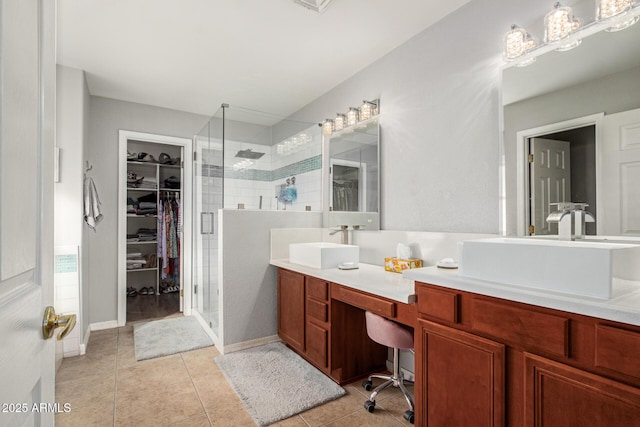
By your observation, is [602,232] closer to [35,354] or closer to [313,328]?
[313,328]

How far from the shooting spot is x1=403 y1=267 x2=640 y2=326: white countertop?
40.5 inches

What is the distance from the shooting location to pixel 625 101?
1.49 metres

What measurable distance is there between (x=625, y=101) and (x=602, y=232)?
606 mm

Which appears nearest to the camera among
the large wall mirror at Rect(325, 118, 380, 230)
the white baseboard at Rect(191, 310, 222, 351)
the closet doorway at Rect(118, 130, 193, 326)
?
the large wall mirror at Rect(325, 118, 380, 230)

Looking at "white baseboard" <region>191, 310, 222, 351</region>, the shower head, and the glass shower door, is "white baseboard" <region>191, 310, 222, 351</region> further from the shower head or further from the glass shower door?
the shower head

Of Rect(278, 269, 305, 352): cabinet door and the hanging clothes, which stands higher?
the hanging clothes

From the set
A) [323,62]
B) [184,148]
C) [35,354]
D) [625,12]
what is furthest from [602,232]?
[184,148]

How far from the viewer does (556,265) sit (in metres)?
1.25

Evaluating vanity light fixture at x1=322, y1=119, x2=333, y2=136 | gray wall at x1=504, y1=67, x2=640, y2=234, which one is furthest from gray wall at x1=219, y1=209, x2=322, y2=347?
gray wall at x1=504, y1=67, x2=640, y2=234

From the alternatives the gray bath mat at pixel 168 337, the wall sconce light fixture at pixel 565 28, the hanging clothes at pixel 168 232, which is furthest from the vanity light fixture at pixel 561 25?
the hanging clothes at pixel 168 232

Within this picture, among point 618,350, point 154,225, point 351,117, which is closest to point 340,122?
point 351,117

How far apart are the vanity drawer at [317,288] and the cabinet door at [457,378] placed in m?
0.86

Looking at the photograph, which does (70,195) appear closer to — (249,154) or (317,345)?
(249,154)

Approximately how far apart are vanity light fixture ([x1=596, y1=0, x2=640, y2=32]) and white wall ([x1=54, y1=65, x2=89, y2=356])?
12.4ft
